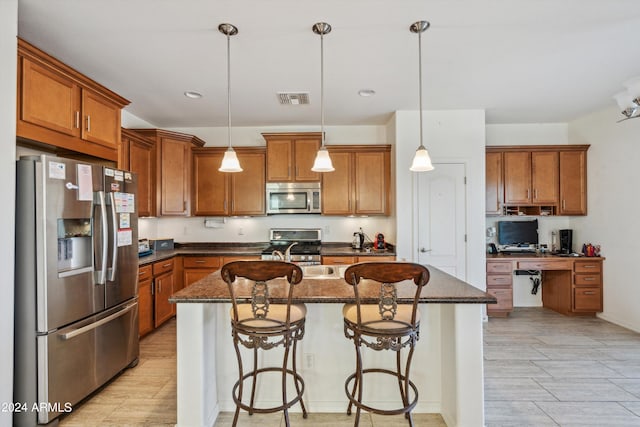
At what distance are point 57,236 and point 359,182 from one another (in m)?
3.30

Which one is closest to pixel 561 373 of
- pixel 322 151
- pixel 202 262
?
pixel 322 151

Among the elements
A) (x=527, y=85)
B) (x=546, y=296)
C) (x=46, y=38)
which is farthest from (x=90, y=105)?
(x=546, y=296)

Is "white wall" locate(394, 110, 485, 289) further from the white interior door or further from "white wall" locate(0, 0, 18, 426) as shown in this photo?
"white wall" locate(0, 0, 18, 426)

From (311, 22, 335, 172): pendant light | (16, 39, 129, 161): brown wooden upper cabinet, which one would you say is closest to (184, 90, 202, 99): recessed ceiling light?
Result: (16, 39, 129, 161): brown wooden upper cabinet

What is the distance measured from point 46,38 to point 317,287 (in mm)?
2742

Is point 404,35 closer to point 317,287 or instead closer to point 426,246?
point 317,287

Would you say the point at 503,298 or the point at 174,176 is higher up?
the point at 174,176

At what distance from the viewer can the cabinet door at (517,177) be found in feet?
14.1

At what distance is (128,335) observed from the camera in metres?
2.67

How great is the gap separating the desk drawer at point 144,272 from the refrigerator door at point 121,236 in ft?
1.82

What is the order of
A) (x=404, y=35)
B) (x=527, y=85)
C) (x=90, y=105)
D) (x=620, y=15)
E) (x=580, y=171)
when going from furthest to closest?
(x=580, y=171) < (x=527, y=85) < (x=90, y=105) < (x=404, y=35) < (x=620, y=15)

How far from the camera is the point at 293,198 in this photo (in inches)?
171

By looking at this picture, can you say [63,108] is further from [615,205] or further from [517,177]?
[615,205]

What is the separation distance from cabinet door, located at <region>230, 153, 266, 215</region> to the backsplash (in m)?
0.36
